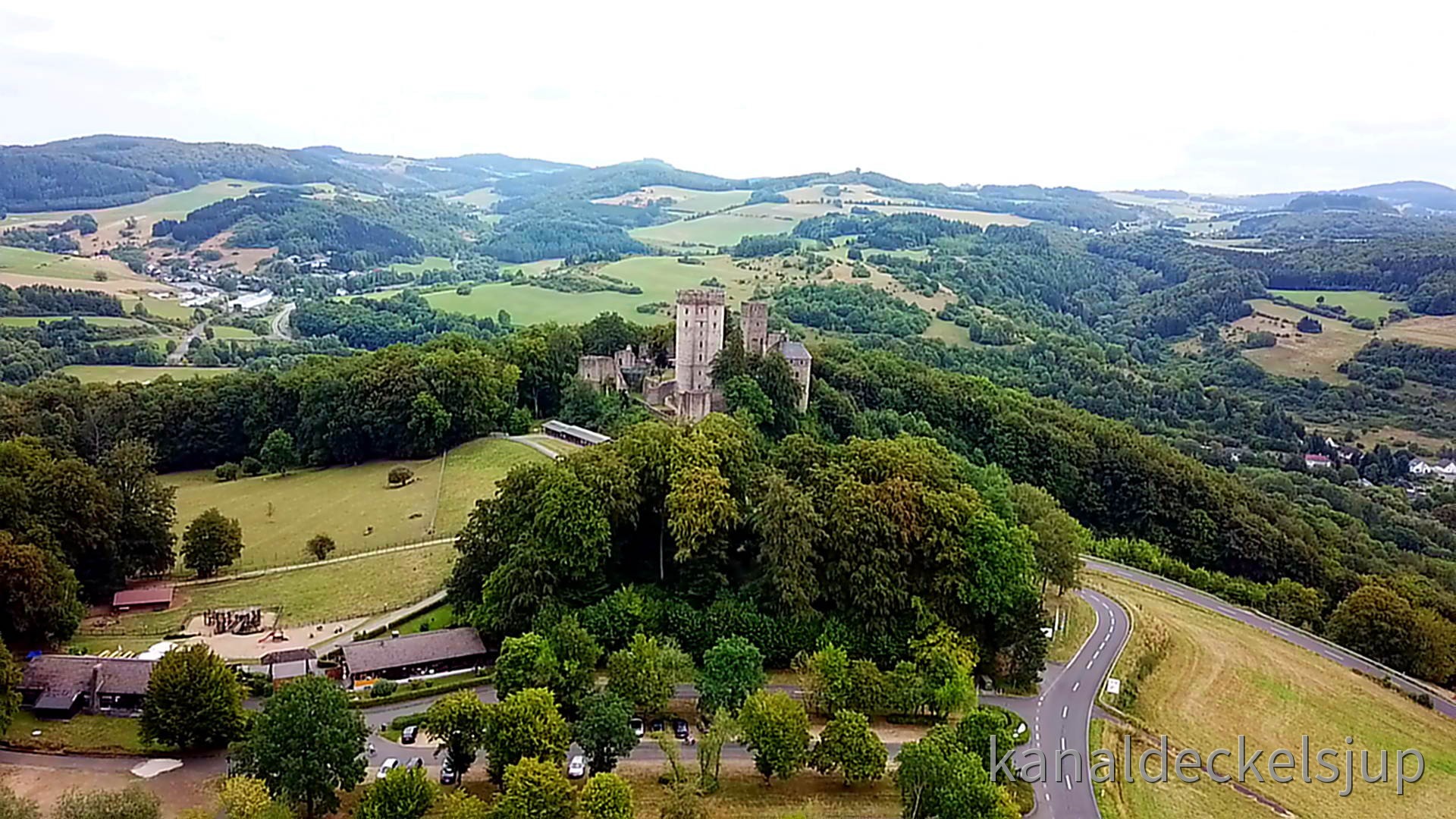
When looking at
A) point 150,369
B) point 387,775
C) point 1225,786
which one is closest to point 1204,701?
point 1225,786

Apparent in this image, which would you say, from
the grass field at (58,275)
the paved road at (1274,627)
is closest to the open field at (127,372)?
the grass field at (58,275)

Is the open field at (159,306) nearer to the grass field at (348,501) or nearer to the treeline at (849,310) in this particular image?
Answer: the grass field at (348,501)

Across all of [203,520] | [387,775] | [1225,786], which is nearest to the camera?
[387,775]

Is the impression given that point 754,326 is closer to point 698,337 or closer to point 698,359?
point 698,337

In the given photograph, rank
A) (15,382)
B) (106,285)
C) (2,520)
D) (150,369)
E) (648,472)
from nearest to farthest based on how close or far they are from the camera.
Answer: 1. (2,520)
2. (648,472)
3. (15,382)
4. (150,369)
5. (106,285)

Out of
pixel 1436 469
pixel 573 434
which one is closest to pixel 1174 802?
pixel 573 434

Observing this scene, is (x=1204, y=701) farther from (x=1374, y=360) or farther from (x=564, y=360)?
(x=1374, y=360)
